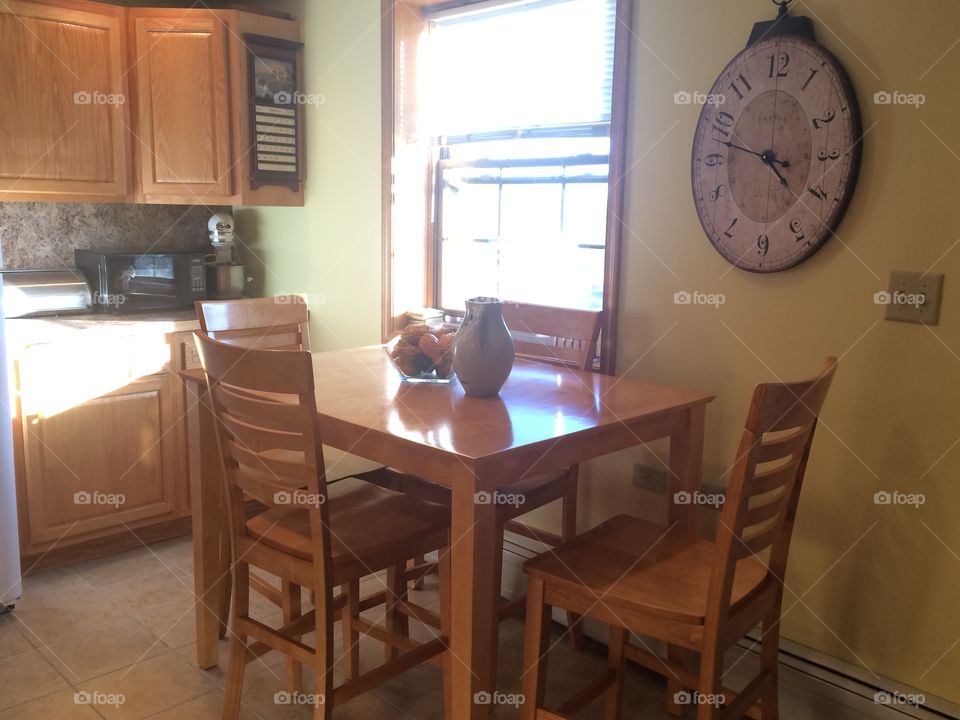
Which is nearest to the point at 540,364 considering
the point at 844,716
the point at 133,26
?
the point at 844,716

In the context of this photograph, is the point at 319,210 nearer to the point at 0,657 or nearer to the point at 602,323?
the point at 602,323

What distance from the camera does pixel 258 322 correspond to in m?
2.75

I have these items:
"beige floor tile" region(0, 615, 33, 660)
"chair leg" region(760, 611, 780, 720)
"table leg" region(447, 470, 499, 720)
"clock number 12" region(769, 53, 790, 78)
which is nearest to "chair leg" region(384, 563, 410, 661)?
"table leg" region(447, 470, 499, 720)

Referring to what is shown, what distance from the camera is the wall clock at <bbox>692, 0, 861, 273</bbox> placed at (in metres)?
2.03

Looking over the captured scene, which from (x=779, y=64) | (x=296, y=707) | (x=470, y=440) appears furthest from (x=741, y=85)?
(x=296, y=707)

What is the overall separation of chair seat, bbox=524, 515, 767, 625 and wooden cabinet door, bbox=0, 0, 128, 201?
2.48 m

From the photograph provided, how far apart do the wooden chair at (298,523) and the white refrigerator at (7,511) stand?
108cm

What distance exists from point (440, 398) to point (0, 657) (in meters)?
1.61

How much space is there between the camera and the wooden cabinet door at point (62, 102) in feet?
9.91

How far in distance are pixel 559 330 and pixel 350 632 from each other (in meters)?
1.10

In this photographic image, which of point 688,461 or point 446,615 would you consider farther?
point 688,461

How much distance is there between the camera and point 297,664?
230 cm

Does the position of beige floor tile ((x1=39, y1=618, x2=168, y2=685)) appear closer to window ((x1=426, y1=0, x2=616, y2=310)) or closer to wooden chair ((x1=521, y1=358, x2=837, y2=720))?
wooden chair ((x1=521, y1=358, x2=837, y2=720))

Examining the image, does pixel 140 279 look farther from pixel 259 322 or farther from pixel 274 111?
pixel 259 322
